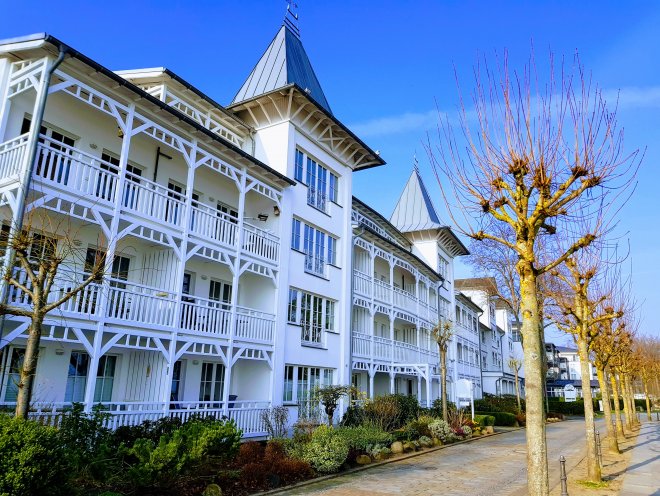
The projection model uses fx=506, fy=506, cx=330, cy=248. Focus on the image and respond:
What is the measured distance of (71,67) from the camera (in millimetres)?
12289

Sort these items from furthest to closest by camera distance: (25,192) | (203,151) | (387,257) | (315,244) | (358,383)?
(387,257), (358,383), (315,244), (203,151), (25,192)

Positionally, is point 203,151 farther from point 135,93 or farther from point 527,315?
point 527,315

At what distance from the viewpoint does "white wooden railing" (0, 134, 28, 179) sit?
36.0 ft

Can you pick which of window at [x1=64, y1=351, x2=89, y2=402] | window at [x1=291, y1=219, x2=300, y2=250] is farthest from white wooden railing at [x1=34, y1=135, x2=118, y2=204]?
window at [x1=291, y1=219, x2=300, y2=250]

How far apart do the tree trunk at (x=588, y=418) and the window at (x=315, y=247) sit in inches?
405

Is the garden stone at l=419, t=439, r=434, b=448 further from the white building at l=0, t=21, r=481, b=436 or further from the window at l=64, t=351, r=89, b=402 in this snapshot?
the window at l=64, t=351, r=89, b=402

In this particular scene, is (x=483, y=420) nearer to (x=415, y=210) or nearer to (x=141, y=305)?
(x=415, y=210)

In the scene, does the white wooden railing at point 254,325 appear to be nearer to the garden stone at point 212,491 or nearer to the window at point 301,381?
the window at point 301,381

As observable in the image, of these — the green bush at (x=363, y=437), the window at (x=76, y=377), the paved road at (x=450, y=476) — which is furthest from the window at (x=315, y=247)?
the window at (x=76, y=377)

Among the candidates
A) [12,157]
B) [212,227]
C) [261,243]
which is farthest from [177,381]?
[12,157]

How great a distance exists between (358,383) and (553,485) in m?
13.9

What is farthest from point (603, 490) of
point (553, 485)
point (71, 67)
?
point (71, 67)

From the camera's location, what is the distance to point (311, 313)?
817 inches

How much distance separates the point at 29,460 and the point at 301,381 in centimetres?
1395
